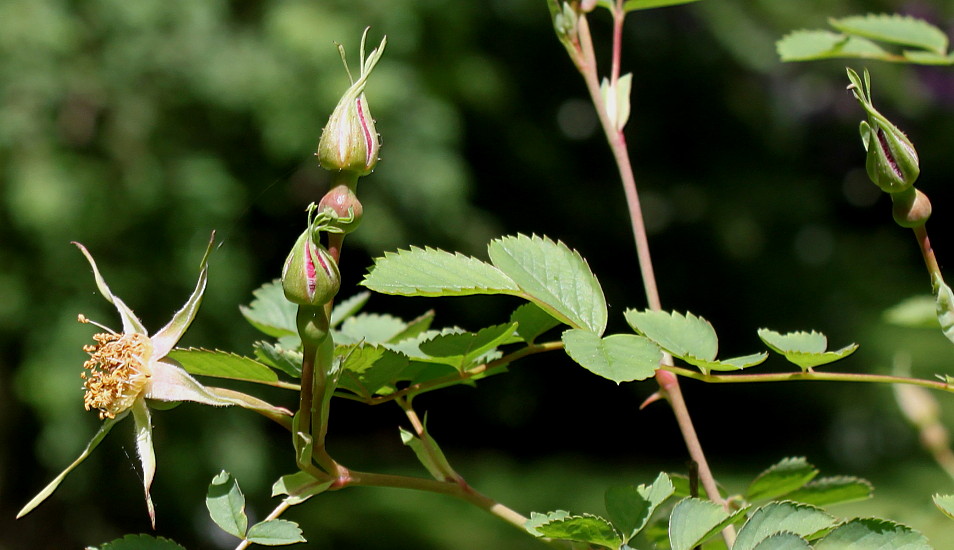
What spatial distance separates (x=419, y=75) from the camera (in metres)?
2.83

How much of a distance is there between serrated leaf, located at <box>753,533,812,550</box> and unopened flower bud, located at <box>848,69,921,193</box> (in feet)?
0.44

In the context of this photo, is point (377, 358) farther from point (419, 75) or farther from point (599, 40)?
point (599, 40)

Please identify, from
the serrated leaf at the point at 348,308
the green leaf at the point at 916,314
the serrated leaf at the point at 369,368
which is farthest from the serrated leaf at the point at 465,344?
the green leaf at the point at 916,314

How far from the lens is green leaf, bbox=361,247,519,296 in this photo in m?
0.35

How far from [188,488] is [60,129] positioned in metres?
1.09

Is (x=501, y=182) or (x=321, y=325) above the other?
(x=321, y=325)

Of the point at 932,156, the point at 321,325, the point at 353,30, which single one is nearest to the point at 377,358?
the point at 321,325

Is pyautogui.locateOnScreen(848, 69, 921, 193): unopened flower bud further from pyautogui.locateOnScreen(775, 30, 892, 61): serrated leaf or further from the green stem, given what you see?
pyautogui.locateOnScreen(775, 30, 892, 61): serrated leaf

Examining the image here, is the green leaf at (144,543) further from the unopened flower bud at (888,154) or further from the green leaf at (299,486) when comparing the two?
the unopened flower bud at (888,154)

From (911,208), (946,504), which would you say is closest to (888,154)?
(911,208)

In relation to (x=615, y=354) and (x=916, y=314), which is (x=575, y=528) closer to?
(x=615, y=354)

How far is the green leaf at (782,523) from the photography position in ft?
1.09

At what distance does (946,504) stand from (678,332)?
0.39 feet

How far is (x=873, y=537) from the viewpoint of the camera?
0.33m
